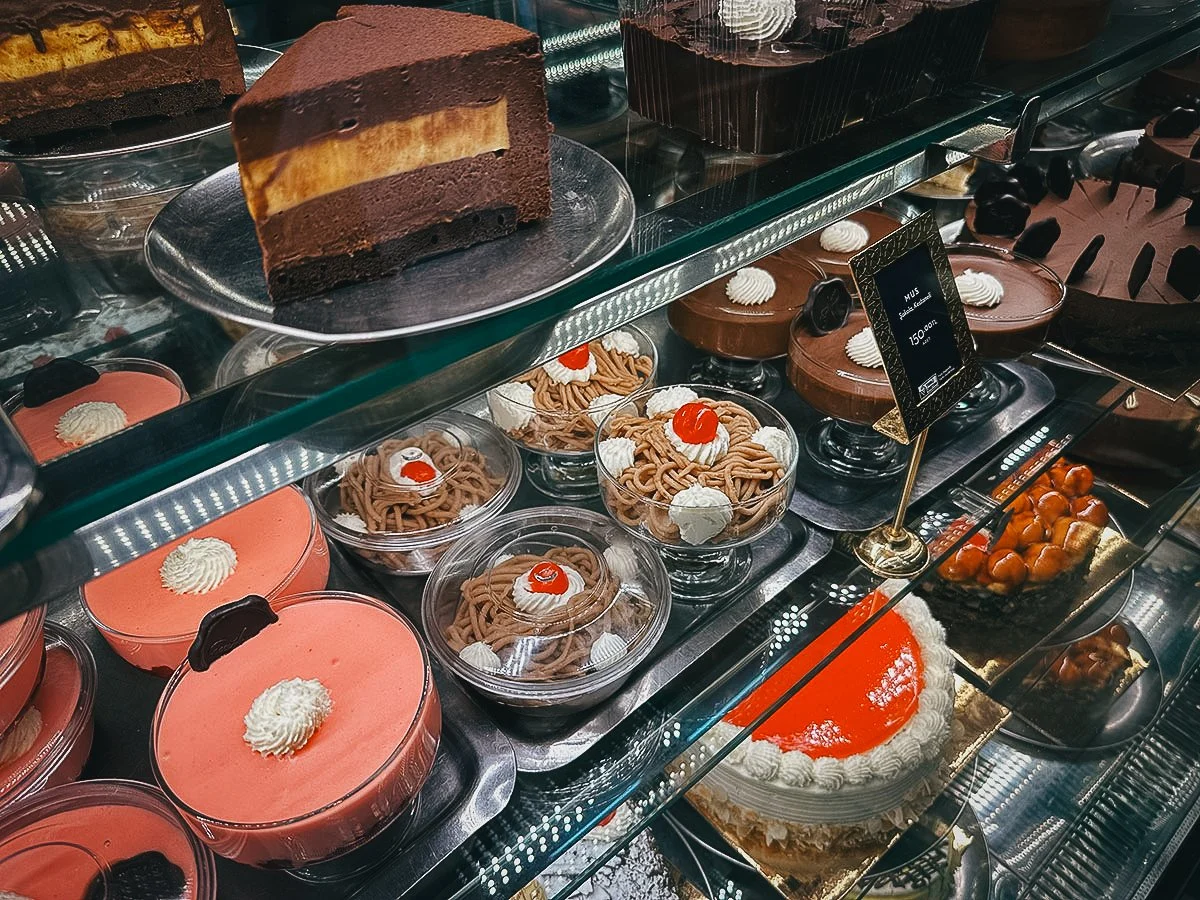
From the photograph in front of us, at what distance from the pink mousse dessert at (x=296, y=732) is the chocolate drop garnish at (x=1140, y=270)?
1.44 meters

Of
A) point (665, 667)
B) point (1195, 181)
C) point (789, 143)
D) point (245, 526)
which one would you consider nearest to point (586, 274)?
point (789, 143)

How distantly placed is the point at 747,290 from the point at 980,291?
1.38 feet

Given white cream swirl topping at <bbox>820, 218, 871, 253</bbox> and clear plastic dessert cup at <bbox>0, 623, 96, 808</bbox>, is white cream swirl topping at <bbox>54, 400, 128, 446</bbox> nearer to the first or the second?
clear plastic dessert cup at <bbox>0, 623, 96, 808</bbox>

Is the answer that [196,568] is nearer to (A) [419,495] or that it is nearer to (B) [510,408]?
(A) [419,495]

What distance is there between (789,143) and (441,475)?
742 millimetres

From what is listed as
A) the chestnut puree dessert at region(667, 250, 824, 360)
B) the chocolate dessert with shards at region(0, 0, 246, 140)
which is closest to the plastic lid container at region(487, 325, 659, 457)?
the chestnut puree dessert at region(667, 250, 824, 360)

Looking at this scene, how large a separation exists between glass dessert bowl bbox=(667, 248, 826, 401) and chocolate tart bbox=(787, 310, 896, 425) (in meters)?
0.13

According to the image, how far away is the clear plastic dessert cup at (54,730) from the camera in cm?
105

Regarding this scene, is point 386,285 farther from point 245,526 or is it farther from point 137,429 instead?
point 245,526

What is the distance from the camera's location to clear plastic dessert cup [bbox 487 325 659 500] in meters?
1.57

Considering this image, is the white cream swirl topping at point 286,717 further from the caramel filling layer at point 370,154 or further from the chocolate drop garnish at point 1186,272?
the chocolate drop garnish at point 1186,272

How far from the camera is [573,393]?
167 centimetres

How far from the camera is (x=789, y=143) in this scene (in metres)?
1.13

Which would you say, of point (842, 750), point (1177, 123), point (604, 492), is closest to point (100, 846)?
point (604, 492)
